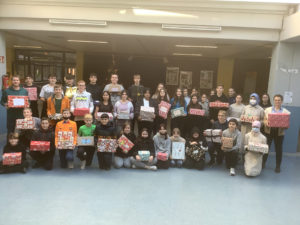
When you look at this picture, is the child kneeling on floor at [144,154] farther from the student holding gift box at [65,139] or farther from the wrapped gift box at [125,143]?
the student holding gift box at [65,139]

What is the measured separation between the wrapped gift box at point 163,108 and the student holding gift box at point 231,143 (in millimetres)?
1349

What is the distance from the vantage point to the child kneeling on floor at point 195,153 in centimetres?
526

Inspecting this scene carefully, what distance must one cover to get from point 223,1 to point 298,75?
2.66 metres

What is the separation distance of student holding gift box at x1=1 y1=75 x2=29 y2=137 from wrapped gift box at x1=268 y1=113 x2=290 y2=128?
5127 millimetres

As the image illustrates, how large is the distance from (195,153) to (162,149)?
27.2 inches

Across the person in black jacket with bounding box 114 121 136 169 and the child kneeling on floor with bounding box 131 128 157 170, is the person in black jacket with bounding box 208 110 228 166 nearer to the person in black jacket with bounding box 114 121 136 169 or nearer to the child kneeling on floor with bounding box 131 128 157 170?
the child kneeling on floor with bounding box 131 128 157 170

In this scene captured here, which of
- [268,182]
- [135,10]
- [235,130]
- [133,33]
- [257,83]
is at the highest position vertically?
[135,10]

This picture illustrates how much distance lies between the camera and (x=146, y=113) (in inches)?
224

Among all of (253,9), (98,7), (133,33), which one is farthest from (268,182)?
(98,7)

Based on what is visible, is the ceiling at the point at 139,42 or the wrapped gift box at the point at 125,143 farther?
the ceiling at the point at 139,42

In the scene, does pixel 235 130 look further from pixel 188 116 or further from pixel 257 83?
pixel 257 83

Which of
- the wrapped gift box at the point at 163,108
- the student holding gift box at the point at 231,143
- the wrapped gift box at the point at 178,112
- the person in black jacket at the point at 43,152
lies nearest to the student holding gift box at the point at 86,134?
the person in black jacket at the point at 43,152

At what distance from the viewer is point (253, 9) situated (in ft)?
20.2

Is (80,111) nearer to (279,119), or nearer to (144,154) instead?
(144,154)
